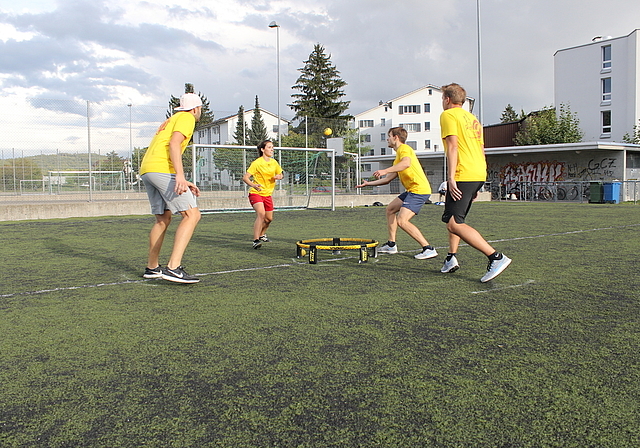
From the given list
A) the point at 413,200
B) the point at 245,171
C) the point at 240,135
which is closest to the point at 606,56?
the point at 240,135

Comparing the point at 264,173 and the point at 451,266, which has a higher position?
the point at 264,173

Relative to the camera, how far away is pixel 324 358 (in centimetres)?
316

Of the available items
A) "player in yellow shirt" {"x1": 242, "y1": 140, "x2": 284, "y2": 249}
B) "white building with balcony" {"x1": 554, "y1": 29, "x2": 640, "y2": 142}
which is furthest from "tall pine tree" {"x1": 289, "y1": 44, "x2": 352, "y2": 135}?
"player in yellow shirt" {"x1": 242, "y1": 140, "x2": 284, "y2": 249}

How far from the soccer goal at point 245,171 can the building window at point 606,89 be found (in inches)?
1474

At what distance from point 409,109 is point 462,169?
75093 mm

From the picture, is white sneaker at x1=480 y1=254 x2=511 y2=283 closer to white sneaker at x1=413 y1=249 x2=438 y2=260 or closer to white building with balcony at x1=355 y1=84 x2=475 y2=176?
white sneaker at x1=413 y1=249 x2=438 y2=260

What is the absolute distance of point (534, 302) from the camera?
14.8ft

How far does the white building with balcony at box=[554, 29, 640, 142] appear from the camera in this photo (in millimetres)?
47500

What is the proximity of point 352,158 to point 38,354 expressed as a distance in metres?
28.5

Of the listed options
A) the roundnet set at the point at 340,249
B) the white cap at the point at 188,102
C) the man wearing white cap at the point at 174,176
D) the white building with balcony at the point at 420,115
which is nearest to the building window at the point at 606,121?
the white building with balcony at the point at 420,115

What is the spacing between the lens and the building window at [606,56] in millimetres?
49750

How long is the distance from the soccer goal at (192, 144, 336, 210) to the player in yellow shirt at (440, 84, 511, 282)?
12997mm

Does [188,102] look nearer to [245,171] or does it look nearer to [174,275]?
[174,275]

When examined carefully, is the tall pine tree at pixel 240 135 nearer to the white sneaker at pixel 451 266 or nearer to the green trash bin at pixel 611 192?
the green trash bin at pixel 611 192
